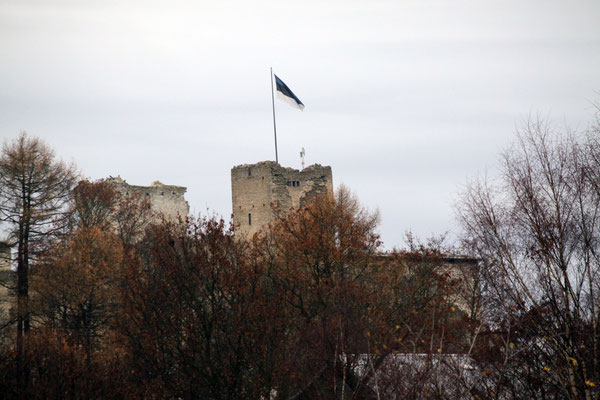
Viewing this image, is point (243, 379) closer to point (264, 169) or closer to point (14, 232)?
point (14, 232)

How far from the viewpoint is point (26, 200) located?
35.2 m

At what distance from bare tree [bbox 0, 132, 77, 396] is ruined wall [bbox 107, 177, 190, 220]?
17.0 meters

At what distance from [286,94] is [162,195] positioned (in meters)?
13.9

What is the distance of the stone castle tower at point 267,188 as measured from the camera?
50.4 m

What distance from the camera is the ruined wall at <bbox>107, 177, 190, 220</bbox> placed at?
178ft

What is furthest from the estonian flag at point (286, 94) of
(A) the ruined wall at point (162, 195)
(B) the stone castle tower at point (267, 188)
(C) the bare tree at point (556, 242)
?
(C) the bare tree at point (556, 242)

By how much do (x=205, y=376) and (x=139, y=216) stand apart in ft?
97.1

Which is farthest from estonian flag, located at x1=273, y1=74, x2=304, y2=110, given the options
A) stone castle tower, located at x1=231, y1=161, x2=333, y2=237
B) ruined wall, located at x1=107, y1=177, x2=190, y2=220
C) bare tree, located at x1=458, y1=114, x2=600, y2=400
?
bare tree, located at x1=458, y1=114, x2=600, y2=400

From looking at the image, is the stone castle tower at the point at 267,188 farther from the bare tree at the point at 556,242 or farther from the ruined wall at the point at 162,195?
Result: the bare tree at the point at 556,242

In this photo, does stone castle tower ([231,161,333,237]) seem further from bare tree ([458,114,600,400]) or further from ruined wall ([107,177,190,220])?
bare tree ([458,114,600,400])

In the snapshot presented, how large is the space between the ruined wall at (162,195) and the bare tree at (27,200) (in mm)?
16993

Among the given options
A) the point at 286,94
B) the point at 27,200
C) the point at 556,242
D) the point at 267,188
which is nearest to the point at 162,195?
the point at 267,188

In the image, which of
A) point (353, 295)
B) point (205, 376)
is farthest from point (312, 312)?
point (205, 376)

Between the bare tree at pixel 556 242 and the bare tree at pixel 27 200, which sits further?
the bare tree at pixel 27 200
